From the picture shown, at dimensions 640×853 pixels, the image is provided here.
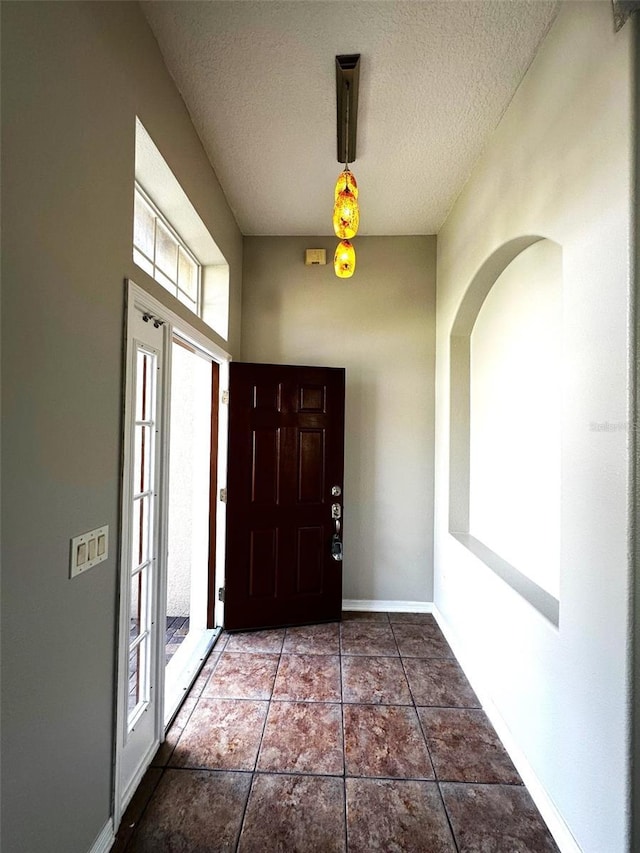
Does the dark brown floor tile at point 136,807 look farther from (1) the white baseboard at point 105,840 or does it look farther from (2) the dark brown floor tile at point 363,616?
(2) the dark brown floor tile at point 363,616

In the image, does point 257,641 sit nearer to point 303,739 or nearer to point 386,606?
point 303,739

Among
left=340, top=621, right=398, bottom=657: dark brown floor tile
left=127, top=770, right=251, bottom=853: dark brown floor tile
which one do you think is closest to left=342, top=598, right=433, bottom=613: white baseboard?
left=340, top=621, right=398, bottom=657: dark brown floor tile

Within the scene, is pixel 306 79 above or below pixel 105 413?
above

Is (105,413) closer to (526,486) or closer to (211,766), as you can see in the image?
(211,766)

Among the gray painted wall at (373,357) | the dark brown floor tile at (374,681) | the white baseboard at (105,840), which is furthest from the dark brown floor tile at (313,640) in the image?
the white baseboard at (105,840)

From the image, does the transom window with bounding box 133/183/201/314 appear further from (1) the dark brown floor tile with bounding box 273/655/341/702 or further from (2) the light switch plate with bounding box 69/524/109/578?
(1) the dark brown floor tile with bounding box 273/655/341/702

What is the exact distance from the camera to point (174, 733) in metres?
1.69

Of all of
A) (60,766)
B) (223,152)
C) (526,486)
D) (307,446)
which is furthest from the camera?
(307,446)

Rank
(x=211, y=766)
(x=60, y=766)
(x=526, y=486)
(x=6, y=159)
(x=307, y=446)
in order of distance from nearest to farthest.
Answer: (x=6, y=159)
(x=60, y=766)
(x=211, y=766)
(x=526, y=486)
(x=307, y=446)

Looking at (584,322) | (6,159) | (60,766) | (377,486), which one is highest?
(6,159)

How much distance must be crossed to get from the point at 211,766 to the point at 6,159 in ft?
7.17

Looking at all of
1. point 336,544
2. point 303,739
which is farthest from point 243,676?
point 336,544

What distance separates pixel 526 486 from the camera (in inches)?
73.4

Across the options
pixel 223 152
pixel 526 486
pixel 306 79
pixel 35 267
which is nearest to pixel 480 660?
pixel 526 486
